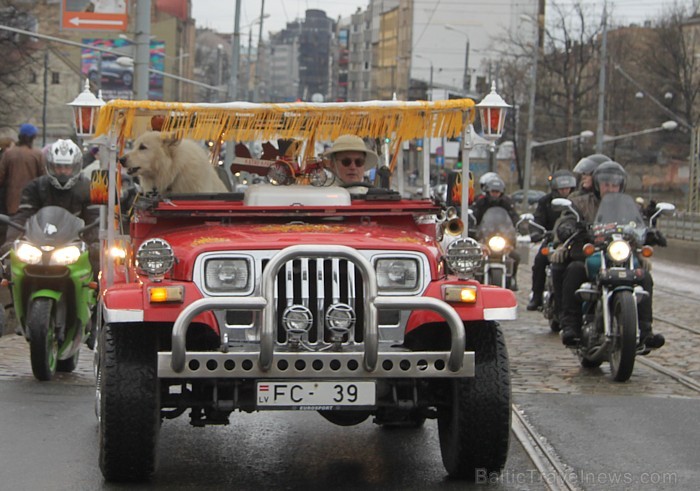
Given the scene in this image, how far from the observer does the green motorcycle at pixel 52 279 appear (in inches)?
386

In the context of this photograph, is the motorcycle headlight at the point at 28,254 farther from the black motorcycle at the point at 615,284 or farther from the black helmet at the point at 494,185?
the black helmet at the point at 494,185

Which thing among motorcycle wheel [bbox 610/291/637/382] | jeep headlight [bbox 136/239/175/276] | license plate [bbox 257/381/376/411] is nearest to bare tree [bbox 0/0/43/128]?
motorcycle wheel [bbox 610/291/637/382]

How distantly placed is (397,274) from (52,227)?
4052 millimetres

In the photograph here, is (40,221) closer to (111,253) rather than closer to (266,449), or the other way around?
(111,253)

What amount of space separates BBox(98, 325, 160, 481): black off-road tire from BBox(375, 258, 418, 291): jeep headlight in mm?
1087

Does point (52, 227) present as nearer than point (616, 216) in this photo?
Yes

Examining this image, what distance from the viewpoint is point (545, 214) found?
14969mm

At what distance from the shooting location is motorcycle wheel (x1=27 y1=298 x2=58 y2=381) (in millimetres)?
9562

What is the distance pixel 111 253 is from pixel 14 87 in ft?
159

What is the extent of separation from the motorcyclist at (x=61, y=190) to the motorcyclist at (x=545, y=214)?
5.44 meters

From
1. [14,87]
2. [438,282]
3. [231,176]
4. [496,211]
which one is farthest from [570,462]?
[14,87]

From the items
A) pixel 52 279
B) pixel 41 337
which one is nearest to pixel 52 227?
pixel 52 279

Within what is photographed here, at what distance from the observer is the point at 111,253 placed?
7.95 m

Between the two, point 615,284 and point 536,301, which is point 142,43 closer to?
point 536,301
